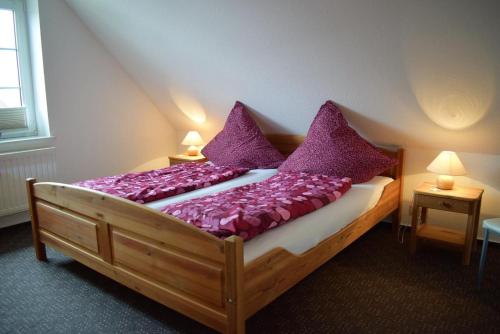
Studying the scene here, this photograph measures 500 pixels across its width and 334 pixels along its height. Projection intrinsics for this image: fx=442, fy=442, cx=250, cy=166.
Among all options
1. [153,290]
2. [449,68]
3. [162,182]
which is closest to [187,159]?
[162,182]

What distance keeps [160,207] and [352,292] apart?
1.29 meters

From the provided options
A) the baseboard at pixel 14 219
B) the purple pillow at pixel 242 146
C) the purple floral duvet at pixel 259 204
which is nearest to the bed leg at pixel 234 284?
the purple floral duvet at pixel 259 204

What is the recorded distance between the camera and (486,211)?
3426mm

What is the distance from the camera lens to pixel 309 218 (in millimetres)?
2588

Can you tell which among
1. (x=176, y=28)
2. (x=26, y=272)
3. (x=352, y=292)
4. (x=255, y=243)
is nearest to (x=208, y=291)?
(x=255, y=243)

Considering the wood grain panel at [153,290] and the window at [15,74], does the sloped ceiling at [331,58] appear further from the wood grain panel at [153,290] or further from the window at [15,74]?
the wood grain panel at [153,290]

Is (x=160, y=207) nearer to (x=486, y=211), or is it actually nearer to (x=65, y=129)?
(x=65, y=129)

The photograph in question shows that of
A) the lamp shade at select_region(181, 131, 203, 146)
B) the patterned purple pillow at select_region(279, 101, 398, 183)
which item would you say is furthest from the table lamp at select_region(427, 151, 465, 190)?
the lamp shade at select_region(181, 131, 203, 146)

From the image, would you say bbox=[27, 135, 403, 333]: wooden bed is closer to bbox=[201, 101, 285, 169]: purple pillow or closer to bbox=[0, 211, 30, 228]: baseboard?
bbox=[0, 211, 30, 228]: baseboard

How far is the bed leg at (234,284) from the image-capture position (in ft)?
6.14

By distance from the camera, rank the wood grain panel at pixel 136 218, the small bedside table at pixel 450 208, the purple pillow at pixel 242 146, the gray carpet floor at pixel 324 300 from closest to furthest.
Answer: the wood grain panel at pixel 136 218, the gray carpet floor at pixel 324 300, the small bedside table at pixel 450 208, the purple pillow at pixel 242 146

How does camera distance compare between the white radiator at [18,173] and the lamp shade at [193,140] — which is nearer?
the white radiator at [18,173]

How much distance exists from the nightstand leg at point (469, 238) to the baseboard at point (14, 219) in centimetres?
368

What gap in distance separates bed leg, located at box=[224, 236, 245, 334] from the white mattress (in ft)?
0.48
